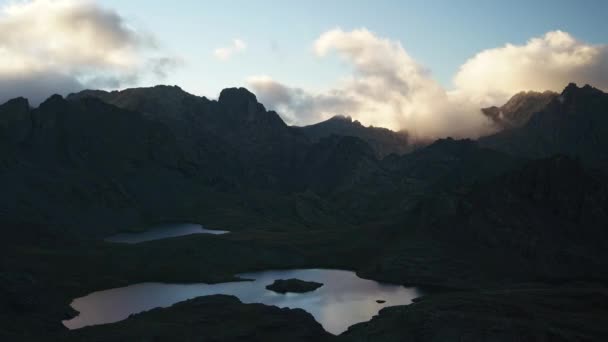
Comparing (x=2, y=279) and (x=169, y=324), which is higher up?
(x=2, y=279)

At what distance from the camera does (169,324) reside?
173 metres

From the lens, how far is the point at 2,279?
196 m

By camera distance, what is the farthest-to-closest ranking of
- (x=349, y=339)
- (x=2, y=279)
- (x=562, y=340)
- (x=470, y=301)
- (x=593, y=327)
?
(x=2, y=279), (x=470, y=301), (x=349, y=339), (x=593, y=327), (x=562, y=340)

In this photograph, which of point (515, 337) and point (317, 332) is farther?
point (317, 332)

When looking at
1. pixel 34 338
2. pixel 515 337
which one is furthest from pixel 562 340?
pixel 34 338

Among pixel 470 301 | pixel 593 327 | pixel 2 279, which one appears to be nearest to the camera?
pixel 593 327

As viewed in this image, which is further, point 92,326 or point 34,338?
point 92,326

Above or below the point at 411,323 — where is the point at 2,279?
above

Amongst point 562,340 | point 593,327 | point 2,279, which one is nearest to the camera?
point 562,340

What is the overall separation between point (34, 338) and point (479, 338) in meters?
99.3

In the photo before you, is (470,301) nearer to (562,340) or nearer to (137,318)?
(562,340)

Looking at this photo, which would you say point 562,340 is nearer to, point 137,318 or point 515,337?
point 515,337

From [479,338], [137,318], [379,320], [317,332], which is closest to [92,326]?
[137,318]

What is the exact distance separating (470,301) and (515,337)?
3320cm
